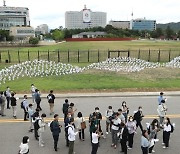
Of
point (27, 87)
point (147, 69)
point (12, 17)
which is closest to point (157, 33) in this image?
point (12, 17)

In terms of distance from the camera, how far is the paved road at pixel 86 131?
10.8 meters

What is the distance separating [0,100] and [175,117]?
32.3ft

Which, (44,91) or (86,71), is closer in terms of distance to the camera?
(44,91)

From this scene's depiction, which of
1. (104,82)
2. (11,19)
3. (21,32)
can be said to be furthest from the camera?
(11,19)

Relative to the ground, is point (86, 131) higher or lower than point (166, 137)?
lower

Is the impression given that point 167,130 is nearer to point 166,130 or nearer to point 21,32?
point 166,130

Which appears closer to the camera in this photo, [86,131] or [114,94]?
[86,131]

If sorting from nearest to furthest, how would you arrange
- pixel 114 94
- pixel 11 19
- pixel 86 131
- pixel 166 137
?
pixel 166 137
pixel 86 131
pixel 114 94
pixel 11 19

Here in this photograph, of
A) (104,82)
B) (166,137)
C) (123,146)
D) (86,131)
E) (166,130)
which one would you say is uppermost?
(104,82)

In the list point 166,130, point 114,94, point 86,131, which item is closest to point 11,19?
point 114,94

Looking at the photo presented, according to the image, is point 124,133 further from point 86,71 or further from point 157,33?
point 157,33

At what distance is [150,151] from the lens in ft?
34.1

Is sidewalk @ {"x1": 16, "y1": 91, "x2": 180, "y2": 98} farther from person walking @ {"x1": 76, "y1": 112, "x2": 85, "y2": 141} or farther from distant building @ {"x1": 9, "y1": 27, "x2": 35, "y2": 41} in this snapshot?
distant building @ {"x1": 9, "y1": 27, "x2": 35, "y2": 41}

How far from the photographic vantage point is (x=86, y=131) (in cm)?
1275
